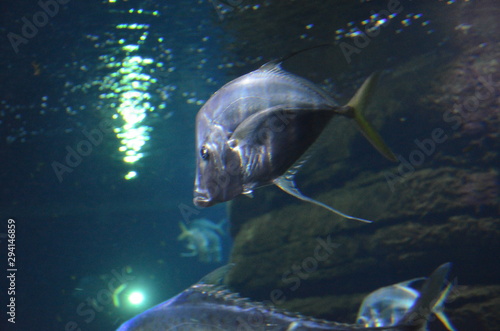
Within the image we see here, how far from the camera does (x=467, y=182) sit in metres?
7.63

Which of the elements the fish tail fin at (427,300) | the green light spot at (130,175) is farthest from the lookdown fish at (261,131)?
the green light spot at (130,175)

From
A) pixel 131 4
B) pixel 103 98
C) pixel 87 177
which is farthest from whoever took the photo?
pixel 87 177

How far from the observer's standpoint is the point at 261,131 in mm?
1567

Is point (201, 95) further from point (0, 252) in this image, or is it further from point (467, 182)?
point (0, 252)

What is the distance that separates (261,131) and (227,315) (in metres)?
1.06

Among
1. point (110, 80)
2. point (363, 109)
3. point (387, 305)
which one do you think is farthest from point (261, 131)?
point (110, 80)

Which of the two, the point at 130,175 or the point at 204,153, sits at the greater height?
the point at 204,153

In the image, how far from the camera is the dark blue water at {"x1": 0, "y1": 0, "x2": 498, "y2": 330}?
778 cm

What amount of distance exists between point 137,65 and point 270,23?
167 inches

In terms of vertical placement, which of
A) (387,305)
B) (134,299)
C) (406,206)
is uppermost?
(387,305)

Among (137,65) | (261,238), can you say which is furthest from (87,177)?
(261,238)

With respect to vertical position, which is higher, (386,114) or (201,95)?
(201,95)

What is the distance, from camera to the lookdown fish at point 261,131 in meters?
1.55

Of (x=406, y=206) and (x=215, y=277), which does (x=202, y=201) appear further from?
(x=406, y=206)
